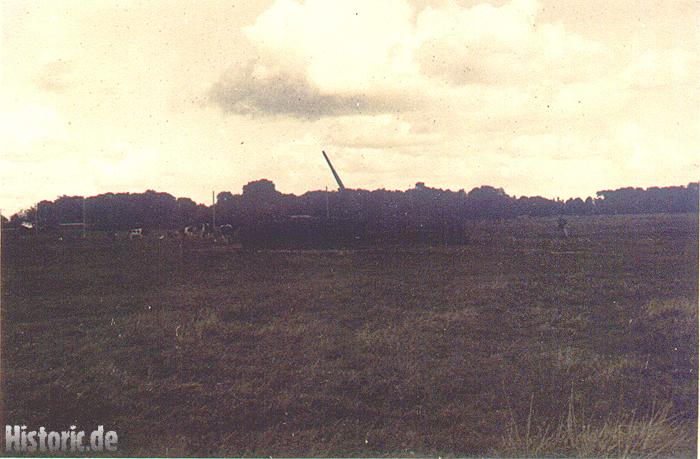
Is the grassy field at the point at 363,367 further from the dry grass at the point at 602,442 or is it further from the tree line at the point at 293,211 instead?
the tree line at the point at 293,211

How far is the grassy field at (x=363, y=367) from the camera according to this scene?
5.10 meters

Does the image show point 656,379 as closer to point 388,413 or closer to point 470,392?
point 470,392

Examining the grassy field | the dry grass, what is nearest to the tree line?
the grassy field

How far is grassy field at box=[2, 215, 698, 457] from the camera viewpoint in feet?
16.7

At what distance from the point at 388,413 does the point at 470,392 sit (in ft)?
4.09

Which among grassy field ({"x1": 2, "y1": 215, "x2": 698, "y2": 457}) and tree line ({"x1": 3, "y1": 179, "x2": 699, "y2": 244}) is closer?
grassy field ({"x1": 2, "y1": 215, "x2": 698, "y2": 457})

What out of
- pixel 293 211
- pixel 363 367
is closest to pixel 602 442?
pixel 363 367

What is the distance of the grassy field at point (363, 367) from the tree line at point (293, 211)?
11248 millimetres

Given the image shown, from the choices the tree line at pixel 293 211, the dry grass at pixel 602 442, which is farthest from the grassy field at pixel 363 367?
the tree line at pixel 293 211

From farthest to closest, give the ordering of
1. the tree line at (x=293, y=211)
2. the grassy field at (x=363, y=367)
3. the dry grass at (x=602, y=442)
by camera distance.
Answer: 1. the tree line at (x=293, y=211)
2. the grassy field at (x=363, y=367)
3. the dry grass at (x=602, y=442)

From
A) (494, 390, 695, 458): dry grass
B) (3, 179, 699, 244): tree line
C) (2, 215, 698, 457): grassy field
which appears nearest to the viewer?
(494, 390, 695, 458): dry grass

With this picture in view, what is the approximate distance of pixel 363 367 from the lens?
707 centimetres

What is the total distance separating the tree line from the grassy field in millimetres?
11248

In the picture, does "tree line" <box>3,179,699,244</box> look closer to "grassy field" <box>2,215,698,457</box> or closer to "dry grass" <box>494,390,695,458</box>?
"grassy field" <box>2,215,698,457</box>
